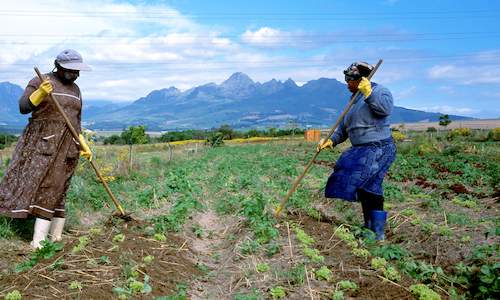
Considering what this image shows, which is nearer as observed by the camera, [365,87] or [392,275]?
[392,275]

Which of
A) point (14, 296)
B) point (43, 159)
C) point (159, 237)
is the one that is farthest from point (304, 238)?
point (14, 296)

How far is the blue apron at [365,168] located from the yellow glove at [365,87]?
617mm

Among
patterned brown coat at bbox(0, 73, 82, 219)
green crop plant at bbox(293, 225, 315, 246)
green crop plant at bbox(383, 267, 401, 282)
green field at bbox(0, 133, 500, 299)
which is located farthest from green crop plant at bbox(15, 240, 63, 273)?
green crop plant at bbox(383, 267, 401, 282)

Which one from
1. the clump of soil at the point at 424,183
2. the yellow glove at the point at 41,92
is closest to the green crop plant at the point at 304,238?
the yellow glove at the point at 41,92

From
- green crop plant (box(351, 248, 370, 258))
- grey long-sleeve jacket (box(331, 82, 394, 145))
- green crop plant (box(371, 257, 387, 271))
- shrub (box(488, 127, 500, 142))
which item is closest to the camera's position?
green crop plant (box(371, 257, 387, 271))

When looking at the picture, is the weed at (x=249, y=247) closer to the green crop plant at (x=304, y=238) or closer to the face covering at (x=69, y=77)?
the green crop plant at (x=304, y=238)

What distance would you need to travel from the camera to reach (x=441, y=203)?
28.6 feet

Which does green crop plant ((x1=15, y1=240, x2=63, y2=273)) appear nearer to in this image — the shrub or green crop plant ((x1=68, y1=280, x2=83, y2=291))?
green crop plant ((x1=68, y1=280, x2=83, y2=291))

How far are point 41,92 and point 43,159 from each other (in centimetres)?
78

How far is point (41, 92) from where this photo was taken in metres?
5.06

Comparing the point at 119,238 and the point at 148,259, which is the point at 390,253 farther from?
the point at 119,238

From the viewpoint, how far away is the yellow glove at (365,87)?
17.8 feet

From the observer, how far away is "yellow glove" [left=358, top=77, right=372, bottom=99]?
543cm

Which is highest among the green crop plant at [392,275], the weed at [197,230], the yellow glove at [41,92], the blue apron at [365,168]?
the yellow glove at [41,92]
